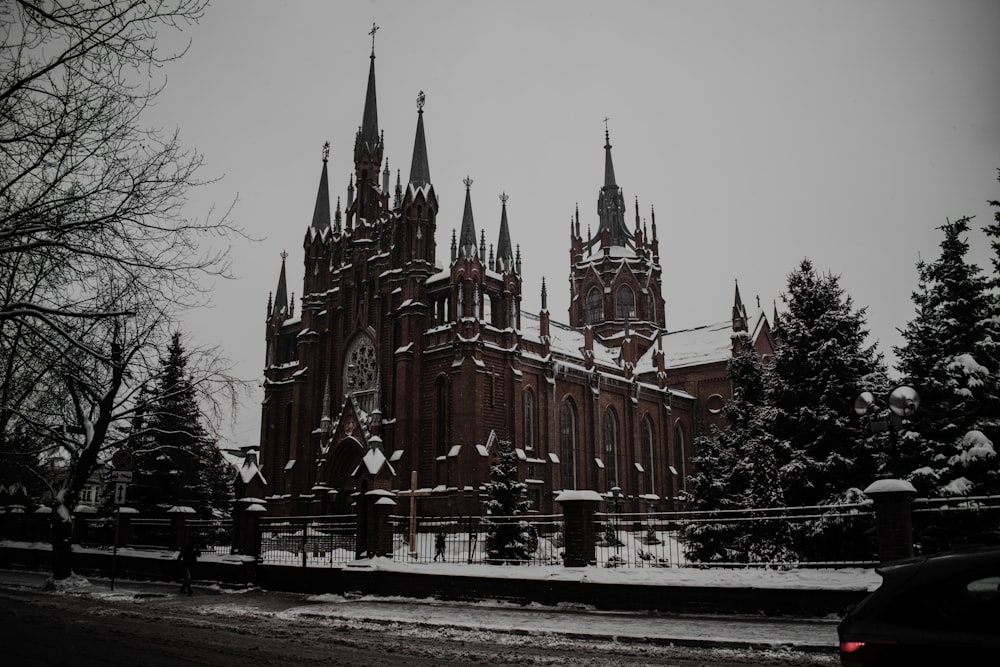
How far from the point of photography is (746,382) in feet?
84.7

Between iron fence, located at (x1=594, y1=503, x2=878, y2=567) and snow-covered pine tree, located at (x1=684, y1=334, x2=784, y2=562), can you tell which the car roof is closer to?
iron fence, located at (x1=594, y1=503, x2=878, y2=567)

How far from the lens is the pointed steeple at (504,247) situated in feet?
136

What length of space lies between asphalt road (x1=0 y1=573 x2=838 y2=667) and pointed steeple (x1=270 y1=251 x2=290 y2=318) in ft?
113

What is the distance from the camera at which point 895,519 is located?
11.7 m

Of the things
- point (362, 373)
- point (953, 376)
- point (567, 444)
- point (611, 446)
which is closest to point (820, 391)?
point (953, 376)

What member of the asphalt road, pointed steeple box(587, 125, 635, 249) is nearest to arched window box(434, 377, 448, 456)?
the asphalt road

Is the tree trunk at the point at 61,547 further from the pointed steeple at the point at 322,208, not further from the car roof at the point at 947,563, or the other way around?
the pointed steeple at the point at 322,208

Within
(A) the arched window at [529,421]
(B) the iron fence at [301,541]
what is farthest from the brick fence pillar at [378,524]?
(A) the arched window at [529,421]

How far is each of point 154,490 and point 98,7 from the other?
1304 inches

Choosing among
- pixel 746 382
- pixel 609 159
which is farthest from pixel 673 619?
pixel 609 159

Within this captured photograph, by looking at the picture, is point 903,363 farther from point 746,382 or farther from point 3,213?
point 3,213

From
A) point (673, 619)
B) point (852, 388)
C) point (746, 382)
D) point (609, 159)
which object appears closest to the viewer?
point (673, 619)

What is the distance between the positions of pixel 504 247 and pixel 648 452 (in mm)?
18802

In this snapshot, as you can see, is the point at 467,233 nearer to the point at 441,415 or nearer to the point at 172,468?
the point at 441,415
